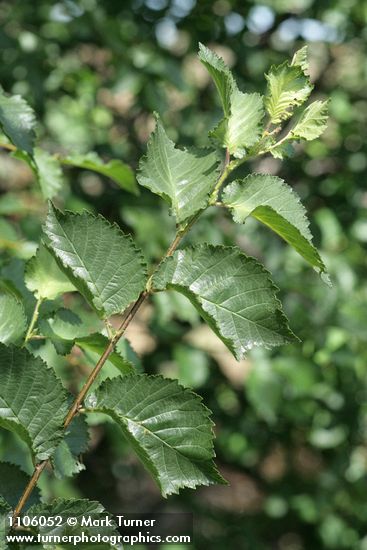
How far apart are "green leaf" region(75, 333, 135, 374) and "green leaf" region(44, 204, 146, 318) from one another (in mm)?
58

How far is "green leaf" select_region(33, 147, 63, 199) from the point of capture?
1.25 meters

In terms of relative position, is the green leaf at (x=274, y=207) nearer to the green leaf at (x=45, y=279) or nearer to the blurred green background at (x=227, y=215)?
the green leaf at (x=45, y=279)

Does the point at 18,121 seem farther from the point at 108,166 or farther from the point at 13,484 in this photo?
the point at 13,484

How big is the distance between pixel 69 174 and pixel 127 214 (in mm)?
313

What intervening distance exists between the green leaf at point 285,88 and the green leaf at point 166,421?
29 cm

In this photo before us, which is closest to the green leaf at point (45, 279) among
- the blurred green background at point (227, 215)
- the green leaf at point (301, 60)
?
the green leaf at point (301, 60)

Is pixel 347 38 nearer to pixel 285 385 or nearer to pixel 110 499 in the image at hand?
pixel 285 385

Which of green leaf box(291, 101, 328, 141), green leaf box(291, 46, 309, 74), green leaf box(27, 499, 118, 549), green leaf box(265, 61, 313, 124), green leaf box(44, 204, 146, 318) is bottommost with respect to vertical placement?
green leaf box(27, 499, 118, 549)

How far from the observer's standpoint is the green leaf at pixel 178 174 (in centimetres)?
83

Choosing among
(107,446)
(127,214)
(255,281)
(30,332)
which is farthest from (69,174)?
(255,281)

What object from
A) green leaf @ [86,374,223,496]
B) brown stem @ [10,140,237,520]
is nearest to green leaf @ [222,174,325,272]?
brown stem @ [10,140,237,520]

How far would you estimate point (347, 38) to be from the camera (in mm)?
2492

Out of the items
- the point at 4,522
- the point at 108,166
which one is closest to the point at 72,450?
the point at 4,522

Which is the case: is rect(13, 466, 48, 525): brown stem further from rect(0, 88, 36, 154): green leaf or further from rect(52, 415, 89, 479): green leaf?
rect(0, 88, 36, 154): green leaf
